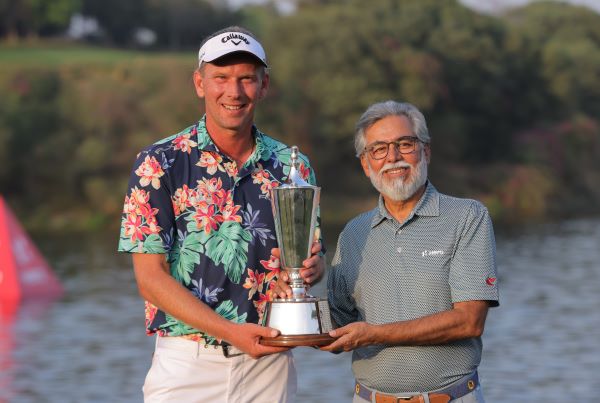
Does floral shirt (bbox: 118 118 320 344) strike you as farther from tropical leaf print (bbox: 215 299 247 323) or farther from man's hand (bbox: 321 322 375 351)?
man's hand (bbox: 321 322 375 351)

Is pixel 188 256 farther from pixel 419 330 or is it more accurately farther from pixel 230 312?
pixel 419 330

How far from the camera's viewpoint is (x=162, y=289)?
4004 mm

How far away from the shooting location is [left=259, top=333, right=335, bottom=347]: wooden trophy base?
12.8 ft

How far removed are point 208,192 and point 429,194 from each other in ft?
2.30

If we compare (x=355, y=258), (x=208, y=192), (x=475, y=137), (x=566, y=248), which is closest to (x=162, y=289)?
(x=208, y=192)

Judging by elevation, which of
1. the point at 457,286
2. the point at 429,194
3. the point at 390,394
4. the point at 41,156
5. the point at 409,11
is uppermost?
the point at 409,11

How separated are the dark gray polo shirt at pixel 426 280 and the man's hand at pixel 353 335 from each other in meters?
0.18

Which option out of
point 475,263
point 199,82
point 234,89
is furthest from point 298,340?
point 199,82

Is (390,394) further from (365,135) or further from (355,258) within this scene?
(365,135)

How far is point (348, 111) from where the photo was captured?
33125mm

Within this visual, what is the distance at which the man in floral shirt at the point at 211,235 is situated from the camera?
406 cm

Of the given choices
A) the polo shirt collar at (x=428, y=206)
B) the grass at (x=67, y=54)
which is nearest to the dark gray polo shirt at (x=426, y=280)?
the polo shirt collar at (x=428, y=206)

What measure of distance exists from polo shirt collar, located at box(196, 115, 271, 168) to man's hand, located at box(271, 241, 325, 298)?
1.06 ft

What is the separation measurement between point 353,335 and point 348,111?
29.4 meters
